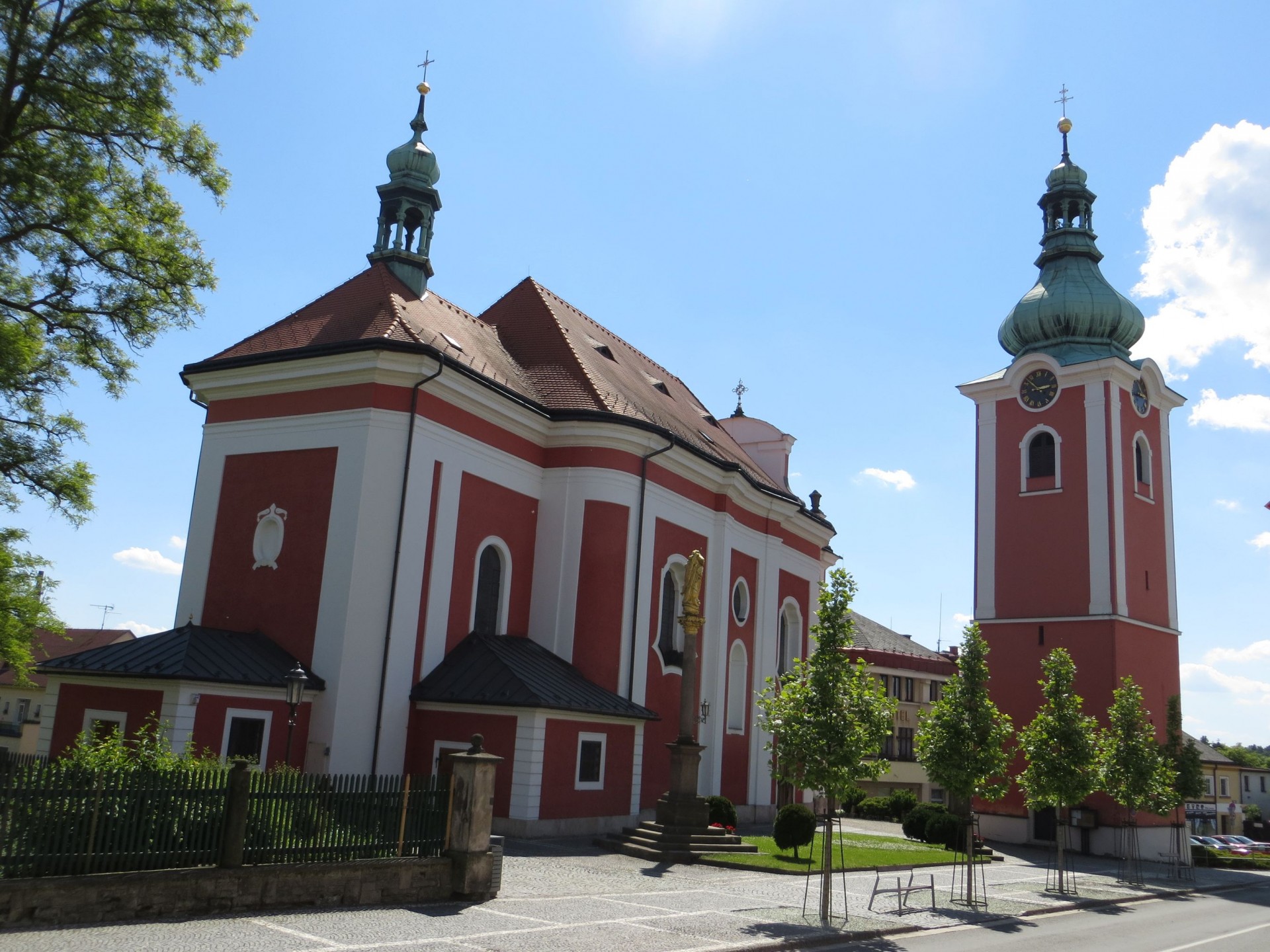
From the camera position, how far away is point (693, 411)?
35.1 m

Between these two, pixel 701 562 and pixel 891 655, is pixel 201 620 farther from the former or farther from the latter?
pixel 891 655

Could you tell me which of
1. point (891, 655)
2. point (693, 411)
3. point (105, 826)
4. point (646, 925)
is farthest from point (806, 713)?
point (891, 655)

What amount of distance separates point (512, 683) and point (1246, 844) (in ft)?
123

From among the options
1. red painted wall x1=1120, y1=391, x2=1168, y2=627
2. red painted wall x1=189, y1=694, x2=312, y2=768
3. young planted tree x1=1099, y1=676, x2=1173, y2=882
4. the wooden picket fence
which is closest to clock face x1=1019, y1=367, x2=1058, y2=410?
red painted wall x1=1120, y1=391, x2=1168, y2=627

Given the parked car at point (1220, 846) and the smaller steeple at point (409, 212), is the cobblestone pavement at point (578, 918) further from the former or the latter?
the parked car at point (1220, 846)

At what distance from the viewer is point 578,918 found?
1246cm

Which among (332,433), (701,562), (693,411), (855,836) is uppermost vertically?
(693,411)

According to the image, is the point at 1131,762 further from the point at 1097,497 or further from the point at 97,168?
the point at 97,168

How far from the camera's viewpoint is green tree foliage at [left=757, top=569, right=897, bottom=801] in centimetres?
1538

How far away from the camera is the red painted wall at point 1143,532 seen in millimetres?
34219

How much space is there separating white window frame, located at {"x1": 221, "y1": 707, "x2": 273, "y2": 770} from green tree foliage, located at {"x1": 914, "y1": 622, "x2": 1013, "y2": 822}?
11.9m

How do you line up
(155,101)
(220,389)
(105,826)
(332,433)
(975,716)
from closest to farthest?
(105,826)
(155,101)
(975,716)
(332,433)
(220,389)

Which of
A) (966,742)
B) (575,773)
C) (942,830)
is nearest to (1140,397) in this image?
(942,830)

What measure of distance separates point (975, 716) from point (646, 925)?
Answer: 377 inches
